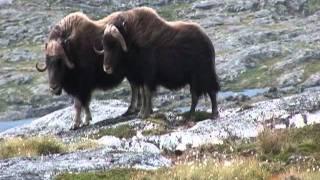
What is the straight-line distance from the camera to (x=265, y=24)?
527 feet

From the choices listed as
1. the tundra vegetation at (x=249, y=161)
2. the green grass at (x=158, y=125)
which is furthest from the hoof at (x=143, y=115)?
the tundra vegetation at (x=249, y=161)

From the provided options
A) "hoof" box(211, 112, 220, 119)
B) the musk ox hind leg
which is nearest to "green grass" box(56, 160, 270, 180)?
"hoof" box(211, 112, 220, 119)

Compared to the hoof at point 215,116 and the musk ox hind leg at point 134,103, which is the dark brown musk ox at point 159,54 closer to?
the hoof at point 215,116

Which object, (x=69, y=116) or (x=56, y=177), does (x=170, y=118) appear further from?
(x=56, y=177)

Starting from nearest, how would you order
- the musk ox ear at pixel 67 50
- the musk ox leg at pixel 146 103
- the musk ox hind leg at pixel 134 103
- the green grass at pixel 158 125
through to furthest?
the green grass at pixel 158 125 < the musk ox leg at pixel 146 103 < the musk ox ear at pixel 67 50 < the musk ox hind leg at pixel 134 103

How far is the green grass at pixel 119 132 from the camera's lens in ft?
79.9

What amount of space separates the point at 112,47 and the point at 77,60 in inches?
67.7

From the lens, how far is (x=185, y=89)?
58.7 meters

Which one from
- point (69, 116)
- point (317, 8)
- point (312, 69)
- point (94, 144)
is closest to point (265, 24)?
point (317, 8)

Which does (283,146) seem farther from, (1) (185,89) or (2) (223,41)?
(2) (223,41)

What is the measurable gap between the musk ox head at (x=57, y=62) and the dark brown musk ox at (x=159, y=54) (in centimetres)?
147

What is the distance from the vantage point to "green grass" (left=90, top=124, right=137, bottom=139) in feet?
79.9

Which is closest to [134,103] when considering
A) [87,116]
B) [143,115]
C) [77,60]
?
[87,116]

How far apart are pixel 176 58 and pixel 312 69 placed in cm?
10472
